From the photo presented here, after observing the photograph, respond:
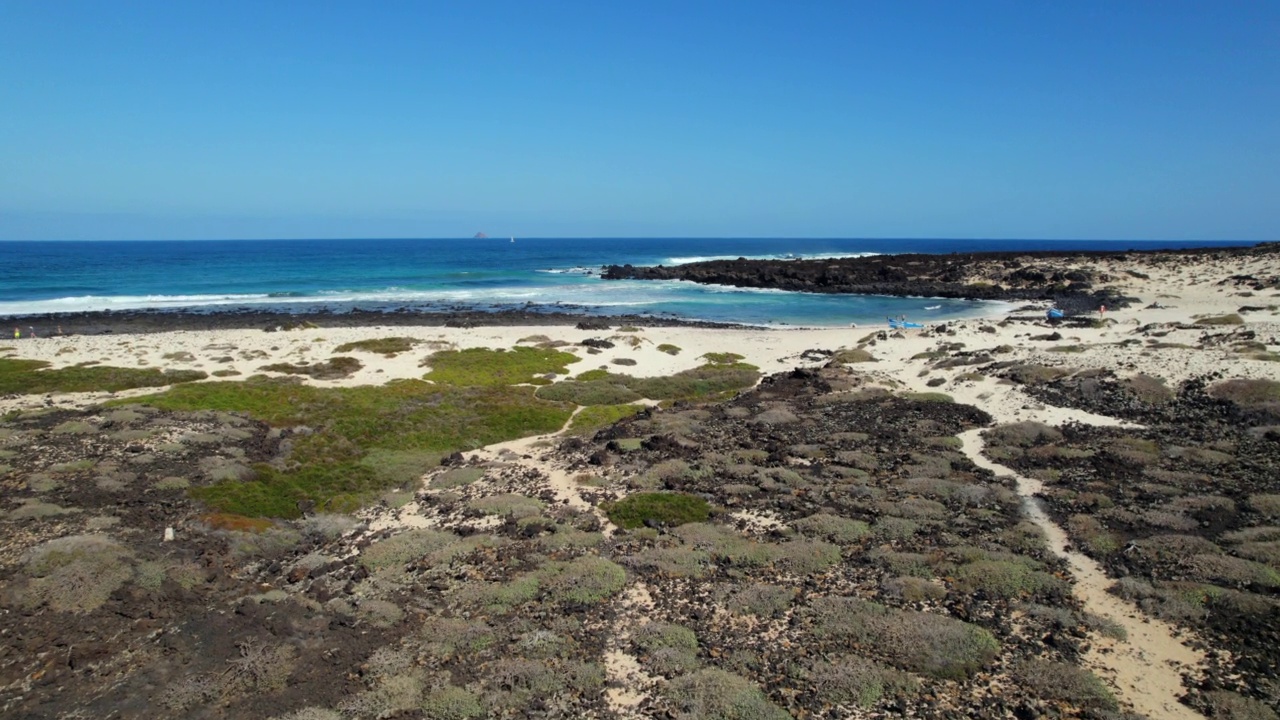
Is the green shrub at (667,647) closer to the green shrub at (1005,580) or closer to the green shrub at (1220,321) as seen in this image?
the green shrub at (1005,580)

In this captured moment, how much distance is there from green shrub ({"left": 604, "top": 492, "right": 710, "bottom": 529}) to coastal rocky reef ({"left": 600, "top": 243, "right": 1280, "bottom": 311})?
1972 inches

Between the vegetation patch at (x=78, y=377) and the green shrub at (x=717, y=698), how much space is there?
24.8 m

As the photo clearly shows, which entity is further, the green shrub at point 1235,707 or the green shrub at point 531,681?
the green shrub at point 531,681

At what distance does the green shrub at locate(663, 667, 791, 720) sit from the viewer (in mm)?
8008

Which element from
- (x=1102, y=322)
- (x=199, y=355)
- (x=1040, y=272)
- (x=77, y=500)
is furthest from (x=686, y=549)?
(x=1040, y=272)

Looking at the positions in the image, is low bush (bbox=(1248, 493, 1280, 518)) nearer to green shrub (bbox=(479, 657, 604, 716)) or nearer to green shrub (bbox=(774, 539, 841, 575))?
green shrub (bbox=(774, 539, 841, 575))

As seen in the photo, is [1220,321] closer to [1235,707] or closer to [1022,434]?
[1022,434]

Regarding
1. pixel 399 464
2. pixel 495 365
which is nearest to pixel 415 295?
pixel 495 365

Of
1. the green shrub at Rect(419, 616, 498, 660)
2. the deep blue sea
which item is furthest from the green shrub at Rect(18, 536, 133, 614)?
the deep blue sea

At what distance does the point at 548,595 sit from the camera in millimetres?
10625

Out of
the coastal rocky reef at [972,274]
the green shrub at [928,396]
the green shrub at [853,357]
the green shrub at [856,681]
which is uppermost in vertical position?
the coastal rocky reef at [972,274]

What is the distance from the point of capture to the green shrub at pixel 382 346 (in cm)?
3225

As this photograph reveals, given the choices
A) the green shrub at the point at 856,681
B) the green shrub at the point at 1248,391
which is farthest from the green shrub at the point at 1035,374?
the green shrub at the point at 856,681

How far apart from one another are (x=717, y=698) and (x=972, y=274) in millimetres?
76263
